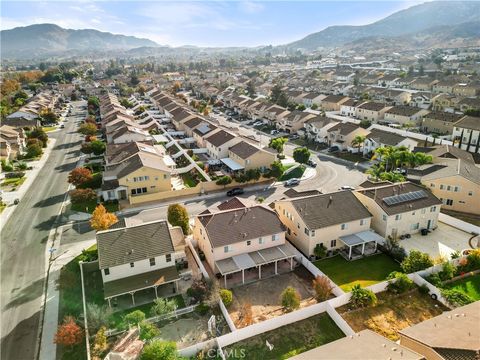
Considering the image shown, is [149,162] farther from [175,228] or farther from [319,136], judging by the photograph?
[319,136]

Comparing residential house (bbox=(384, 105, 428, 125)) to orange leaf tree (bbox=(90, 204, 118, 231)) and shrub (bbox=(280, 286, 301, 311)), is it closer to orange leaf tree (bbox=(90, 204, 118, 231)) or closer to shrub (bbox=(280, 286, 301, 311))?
shrub (bbox=(280, 286, 301, 311))

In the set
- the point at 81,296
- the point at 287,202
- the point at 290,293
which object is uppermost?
the point at 287,202

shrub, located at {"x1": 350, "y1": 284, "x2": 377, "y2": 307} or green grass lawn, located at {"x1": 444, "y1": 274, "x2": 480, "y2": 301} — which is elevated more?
shrub, located at {"x1": 350, "y1": 284, "x2": 377, "y2": 307}

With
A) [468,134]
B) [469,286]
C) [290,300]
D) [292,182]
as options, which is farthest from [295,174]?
[468,134]

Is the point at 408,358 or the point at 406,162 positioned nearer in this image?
the point at 408,358

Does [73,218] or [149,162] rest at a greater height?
[149,162]

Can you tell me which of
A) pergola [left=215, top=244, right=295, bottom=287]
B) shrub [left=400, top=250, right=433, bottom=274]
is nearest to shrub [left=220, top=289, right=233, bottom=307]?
pergola [left=215, top=244, right=295, bottom=287]

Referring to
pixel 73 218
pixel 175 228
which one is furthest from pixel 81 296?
pixel 73 218

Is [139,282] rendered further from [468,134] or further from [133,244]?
[468,134]
